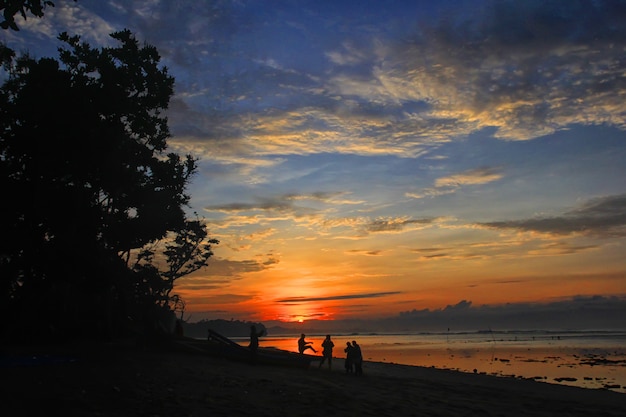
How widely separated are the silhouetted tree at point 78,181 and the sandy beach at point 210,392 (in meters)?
4.28

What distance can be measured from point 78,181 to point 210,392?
18.7m

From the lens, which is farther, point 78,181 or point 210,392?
point 78,181

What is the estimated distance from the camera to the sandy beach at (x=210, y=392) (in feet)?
43.6

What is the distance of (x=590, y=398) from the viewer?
24.8 m

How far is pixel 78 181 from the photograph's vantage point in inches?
1153

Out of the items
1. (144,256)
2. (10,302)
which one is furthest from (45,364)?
(144,256)

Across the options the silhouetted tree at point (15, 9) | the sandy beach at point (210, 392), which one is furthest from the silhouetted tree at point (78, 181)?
the silhouetted tree at point (15, 9)

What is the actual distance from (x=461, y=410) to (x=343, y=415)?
5.48 metres

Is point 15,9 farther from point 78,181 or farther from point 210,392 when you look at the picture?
point 78,181

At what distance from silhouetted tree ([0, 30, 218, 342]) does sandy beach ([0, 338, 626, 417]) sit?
4.28m

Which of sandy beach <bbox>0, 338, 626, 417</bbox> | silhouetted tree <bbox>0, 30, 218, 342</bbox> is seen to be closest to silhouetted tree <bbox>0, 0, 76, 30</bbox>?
sandy beach <bbox>0, 338, 626, 417</bbox>

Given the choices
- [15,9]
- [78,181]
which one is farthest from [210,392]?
[78,181]

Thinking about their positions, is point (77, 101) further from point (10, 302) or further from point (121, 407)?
point (121, 407)

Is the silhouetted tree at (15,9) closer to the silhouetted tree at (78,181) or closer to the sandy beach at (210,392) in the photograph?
the sandy beach at (210,392)
